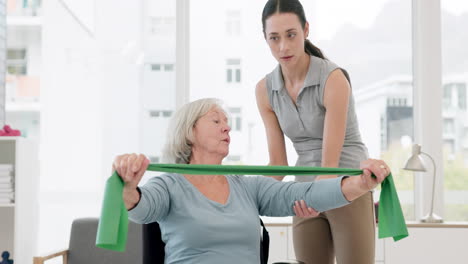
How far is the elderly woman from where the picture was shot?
78.5 inches

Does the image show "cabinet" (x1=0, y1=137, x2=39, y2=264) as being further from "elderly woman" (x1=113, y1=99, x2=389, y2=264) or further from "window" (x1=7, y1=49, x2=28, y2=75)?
"elderly woman" (x1=113, y1=99, x2=389, y2=264)

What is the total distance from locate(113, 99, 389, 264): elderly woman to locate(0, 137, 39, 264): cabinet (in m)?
1.94

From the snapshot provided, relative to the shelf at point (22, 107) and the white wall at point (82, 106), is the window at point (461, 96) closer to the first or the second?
the white wall at point (82, 106)

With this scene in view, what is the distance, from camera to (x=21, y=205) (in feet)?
12.9

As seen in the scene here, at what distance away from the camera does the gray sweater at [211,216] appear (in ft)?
6.75

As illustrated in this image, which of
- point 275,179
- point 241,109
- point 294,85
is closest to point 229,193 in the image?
point 275,179

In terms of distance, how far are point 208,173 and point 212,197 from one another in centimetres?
32

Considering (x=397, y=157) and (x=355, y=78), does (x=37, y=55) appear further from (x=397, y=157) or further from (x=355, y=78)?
(x=397, y=157)

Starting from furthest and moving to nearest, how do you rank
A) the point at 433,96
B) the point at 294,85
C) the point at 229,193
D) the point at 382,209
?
the point at 433,96 → the point at 294,85 → the point at 229,193 → the point at 382,209

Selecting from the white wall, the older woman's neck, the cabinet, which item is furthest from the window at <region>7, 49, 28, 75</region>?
the older woman's neck

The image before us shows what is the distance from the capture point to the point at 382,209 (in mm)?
1964

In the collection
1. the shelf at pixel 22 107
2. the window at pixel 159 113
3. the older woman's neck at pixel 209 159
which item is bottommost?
the older woman's neck at pixel 209 159

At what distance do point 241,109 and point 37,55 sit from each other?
1635 mm

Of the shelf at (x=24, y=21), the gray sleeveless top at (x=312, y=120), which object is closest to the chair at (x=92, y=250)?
the gray sleeveless top at (x=312, y=120)
